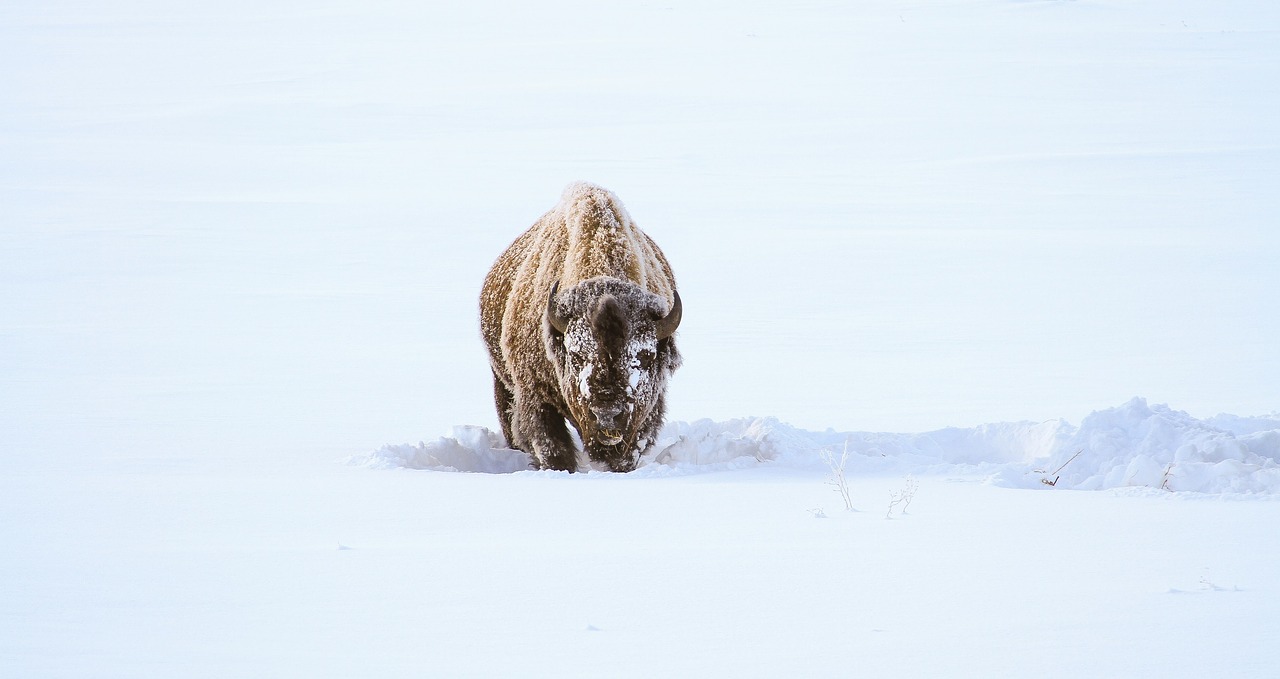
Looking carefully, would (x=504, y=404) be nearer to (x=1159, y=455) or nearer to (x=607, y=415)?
(x=607, y=415)

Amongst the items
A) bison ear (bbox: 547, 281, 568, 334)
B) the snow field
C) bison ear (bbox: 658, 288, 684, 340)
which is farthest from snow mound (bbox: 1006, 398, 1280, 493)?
bison ear (bbox: 547, 281, 568, 334)

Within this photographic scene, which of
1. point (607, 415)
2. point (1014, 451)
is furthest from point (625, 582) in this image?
point (1014, 451)

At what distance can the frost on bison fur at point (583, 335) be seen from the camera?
7.18 metres

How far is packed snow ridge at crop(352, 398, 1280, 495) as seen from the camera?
6.12 meters

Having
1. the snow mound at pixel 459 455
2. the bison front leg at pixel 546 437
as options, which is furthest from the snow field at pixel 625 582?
the bison front leg at pixel 546 437

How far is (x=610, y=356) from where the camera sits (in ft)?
23.4

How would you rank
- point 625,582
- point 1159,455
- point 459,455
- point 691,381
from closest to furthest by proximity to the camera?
point 625,582 → point 1159,455 → point 459,455 → point 691,381

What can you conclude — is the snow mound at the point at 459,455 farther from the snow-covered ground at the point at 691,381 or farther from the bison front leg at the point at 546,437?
the bison front leg at the point at 546,437

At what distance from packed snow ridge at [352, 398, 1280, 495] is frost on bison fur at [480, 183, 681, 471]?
29 cm

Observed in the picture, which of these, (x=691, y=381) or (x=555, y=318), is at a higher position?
(x=555, y=318)

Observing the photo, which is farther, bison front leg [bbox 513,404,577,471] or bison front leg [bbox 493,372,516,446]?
bison front leg [bbox 493,372,516,446]

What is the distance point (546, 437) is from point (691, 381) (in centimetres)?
275

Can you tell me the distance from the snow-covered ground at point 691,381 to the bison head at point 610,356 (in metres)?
0.40

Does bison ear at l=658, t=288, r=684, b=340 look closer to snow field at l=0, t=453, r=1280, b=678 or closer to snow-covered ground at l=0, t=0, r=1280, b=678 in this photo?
snow-covered ground at l=0, t=0, r=1280, b=678
